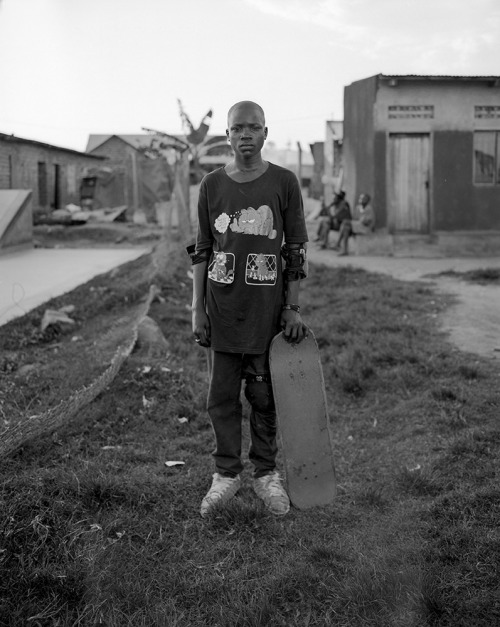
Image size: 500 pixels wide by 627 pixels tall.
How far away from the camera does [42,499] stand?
314 cm

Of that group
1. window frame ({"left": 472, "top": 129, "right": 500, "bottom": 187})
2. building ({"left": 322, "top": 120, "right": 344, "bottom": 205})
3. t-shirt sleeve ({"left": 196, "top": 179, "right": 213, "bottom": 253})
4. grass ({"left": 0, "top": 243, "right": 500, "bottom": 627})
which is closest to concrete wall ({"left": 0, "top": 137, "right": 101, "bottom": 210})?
building ({"left": 322, "top": 120, "right": 344, "bottom": 205})

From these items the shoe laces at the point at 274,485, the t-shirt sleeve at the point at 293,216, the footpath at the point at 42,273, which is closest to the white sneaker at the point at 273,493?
the shoe laces at the point at 274,485

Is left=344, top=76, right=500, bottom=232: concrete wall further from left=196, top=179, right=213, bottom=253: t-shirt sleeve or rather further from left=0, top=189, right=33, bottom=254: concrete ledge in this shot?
left=196, top=179, right=213, bottom=253: t-shirt sleeve

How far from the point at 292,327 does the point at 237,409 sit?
1.66ft

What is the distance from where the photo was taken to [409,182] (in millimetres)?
15727

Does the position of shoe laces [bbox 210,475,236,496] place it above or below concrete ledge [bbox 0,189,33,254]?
below

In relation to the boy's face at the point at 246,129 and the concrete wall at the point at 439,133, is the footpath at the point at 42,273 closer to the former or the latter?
the boy's face at the point at 246,129

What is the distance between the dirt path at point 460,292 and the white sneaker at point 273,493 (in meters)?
3.04

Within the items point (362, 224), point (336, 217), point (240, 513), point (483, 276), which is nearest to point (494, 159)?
point (362, 224)

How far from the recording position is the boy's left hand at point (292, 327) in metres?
3.30

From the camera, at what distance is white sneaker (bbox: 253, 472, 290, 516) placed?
3.31 metres

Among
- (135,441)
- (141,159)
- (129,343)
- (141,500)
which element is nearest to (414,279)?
(129,343)

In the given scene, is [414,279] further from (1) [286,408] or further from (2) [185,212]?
(1) [286,408]

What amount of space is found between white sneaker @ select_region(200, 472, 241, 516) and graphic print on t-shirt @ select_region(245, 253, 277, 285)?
0.97 m
